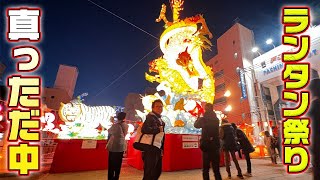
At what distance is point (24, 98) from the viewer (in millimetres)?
5820

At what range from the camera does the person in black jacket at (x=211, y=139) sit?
4.68 meters

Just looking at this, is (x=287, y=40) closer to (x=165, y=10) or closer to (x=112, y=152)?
(x=112, y=152)

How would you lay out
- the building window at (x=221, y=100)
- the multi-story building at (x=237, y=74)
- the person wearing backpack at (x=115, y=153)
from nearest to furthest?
the person wearing backpack at (x=115, y=153), the multi-story building at (x=237, y=74), the building window at (x=221, y=100)

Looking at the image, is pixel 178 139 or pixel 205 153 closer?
pixel 205 153

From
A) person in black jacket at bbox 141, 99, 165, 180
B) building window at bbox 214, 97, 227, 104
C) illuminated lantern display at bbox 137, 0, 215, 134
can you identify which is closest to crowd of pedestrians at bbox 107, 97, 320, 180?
person in black jacket at bbox 141, 99, 165, 180

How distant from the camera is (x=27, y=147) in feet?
18.3

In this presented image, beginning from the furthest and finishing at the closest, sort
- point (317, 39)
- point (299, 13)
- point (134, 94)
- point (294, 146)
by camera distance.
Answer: point (134, 94) < point (317, 39) < point (299, 13) < point (294, 146)

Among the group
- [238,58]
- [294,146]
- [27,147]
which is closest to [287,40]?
[294,146]

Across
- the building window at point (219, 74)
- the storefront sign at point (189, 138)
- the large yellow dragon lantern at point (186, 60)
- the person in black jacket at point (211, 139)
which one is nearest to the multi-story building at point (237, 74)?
the building window at point (219, 74)

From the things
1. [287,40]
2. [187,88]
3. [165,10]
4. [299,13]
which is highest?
[165,10]

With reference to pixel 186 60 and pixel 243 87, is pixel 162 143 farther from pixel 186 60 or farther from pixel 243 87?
pixel 243 87

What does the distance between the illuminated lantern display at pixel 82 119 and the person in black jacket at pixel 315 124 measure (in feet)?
33.8

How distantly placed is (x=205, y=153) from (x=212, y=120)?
0.76 metres

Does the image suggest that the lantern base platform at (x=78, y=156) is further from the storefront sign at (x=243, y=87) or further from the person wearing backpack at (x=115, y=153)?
the storefront sign at (x=243, y=87)
